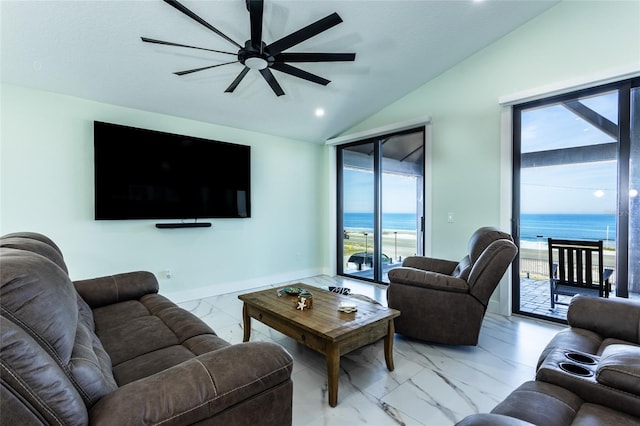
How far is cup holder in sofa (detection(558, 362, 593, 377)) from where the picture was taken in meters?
1.22

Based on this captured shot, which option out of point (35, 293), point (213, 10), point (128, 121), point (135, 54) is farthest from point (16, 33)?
point (35, 293)

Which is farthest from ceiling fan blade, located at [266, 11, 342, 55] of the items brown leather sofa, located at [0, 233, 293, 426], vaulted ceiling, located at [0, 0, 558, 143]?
brown leather sofa, located at [0, 233, 293, 426]

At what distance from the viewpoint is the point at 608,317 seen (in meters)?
1.66

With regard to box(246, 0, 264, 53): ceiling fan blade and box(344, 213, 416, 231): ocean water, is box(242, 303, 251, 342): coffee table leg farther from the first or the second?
box(344, 213, 416, 231): ocean water

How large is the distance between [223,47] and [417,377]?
3.24 metres

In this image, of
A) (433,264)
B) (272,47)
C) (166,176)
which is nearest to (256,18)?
(272,47)

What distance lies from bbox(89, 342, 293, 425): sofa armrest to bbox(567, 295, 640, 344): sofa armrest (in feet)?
5.59

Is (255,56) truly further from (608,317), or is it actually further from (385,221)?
(385,221)

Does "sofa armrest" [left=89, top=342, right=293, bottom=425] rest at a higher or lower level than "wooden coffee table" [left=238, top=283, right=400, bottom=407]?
higher

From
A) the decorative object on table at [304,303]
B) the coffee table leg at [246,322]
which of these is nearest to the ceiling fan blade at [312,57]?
the decorative object on table at [304,303]

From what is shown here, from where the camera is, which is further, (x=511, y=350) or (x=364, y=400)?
(x=511, y=350)

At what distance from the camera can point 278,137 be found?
16.0ft

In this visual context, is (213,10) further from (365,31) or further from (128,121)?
(128,121)

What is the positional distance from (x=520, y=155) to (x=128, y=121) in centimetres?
454
